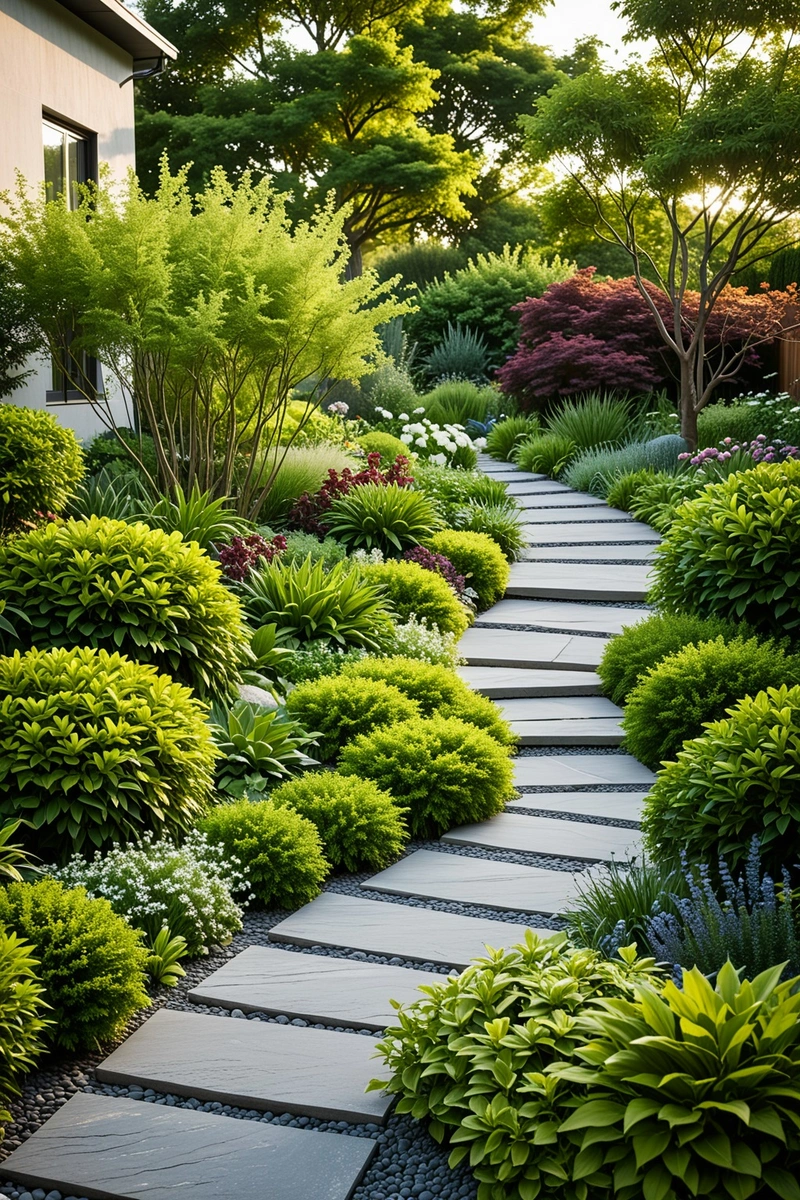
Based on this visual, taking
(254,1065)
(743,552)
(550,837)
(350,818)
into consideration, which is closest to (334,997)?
(254,1065)

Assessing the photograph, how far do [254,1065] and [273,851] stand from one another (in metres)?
1.15

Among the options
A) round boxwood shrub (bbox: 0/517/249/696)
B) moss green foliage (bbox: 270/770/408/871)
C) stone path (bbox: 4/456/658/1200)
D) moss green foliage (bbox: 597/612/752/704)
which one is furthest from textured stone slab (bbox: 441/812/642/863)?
round boxwood shrub (bbox: 0/517/249/696)

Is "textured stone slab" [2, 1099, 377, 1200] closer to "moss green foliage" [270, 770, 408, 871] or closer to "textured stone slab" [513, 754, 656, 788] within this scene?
"moss green foliage" [270, 770, 408, 871]

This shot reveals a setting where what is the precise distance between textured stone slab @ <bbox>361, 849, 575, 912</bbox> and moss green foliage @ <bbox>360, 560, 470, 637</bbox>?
276 centimetres

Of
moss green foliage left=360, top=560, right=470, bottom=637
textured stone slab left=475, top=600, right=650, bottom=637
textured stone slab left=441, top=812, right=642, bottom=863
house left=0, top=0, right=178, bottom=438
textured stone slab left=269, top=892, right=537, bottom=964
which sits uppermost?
house left=0, top=0, right=178, bottom=438

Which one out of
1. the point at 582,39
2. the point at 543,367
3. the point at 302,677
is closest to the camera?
the point at 302,677

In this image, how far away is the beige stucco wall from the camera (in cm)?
885

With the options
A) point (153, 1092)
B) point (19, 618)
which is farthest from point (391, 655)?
point (153, 1092)

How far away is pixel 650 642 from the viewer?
6.03 m

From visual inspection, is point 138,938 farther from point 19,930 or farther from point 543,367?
point 543,367

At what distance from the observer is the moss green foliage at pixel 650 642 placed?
5723 millimetres

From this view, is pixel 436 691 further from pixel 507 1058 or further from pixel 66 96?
pixel 66 96

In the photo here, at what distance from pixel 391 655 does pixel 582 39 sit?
26.2 m

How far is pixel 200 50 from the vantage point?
25.8m
